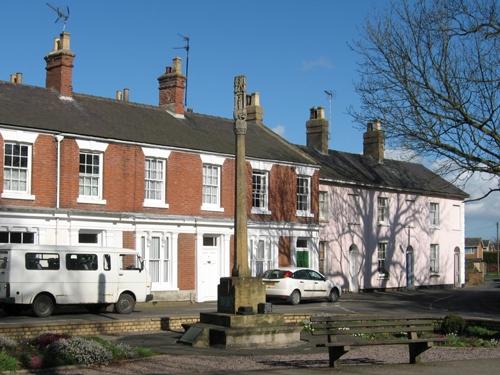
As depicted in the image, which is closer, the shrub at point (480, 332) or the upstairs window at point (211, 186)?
the shrub at point (480, 332)

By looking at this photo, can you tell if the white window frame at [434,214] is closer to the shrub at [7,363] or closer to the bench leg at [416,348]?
the bench leg at [416,348]

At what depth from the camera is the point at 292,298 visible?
104 feet

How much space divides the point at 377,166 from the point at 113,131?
22.8 meters

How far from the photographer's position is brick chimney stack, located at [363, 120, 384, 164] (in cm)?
4922

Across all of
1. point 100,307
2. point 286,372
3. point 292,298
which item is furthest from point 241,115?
point 292,298

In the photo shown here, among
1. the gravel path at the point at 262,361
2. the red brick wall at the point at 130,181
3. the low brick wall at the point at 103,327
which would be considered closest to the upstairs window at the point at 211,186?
the red brick wall at the point at 130,181

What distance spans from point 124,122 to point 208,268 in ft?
23.6

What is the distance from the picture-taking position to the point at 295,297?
31766 mm

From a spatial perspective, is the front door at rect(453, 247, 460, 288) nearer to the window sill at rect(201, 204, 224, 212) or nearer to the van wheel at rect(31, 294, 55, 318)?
the window sill at rect(201, 204, 224, 212)

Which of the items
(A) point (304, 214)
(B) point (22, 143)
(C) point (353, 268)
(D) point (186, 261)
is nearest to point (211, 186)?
(D) point (186, 261)

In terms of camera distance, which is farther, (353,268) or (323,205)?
(353,268)

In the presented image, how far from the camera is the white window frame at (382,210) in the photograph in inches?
1753

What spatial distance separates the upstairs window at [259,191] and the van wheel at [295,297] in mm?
4907

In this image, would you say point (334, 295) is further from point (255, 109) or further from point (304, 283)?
point (255, 109)
